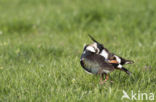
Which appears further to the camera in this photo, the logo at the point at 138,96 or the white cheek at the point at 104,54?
the white cheek at the point at 104,54

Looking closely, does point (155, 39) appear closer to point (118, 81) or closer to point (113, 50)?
point (113, 50)

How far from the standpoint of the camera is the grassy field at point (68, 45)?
424cm

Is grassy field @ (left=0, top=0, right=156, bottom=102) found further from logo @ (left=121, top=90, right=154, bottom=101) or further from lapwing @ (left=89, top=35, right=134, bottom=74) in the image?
lapwing @ (left=89, top=35, right=134, bottom=74)

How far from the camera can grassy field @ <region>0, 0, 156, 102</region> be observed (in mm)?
4238

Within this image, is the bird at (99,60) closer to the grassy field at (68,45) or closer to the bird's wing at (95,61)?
the bird's wing at (95,61)

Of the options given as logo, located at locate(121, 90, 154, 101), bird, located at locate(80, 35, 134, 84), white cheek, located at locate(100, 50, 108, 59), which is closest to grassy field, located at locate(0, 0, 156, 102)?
logo, located at locate(121, 90, 154, 101)

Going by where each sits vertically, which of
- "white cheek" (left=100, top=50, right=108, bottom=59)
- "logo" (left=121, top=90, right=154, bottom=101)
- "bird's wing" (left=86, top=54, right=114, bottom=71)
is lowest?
"logo" (left=121, top=90, right=154, bottom=101)

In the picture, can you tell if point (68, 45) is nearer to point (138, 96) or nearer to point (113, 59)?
point (113, 59)

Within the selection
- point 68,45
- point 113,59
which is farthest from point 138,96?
point 68,45

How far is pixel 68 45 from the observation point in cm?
714

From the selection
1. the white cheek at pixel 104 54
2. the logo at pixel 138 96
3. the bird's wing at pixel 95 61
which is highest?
the white cheek at pixel 104 54

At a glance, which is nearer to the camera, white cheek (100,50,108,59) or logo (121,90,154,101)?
logo (121,90,154,101)

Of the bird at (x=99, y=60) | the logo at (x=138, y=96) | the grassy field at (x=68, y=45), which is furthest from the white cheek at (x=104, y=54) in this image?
the logo at (x=138, y=96)

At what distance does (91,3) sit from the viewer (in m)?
9.39
